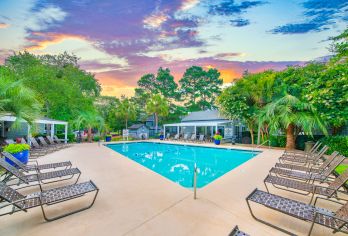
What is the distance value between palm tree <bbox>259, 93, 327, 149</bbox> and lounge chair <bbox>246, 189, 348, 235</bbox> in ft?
35.3

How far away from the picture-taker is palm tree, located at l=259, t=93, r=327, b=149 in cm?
1173

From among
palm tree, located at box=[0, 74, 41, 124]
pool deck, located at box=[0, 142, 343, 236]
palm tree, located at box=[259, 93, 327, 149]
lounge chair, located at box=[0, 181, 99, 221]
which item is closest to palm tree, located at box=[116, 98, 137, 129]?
palm tree, located at box=[259, 93, 327, 149]

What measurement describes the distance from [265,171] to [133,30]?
13.6 m

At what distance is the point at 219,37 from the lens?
14.0 m

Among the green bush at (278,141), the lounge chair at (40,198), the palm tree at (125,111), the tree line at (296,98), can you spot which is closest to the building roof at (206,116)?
the tree line at (296,98)

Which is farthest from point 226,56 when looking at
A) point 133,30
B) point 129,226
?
point 129,226

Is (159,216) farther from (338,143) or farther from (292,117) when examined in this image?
(338,143)

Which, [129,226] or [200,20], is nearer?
[129,226]

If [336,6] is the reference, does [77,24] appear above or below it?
below

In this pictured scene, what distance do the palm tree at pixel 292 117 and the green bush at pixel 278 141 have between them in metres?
1.10

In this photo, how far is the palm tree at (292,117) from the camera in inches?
462

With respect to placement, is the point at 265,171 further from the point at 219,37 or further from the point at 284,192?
the point at 219,37

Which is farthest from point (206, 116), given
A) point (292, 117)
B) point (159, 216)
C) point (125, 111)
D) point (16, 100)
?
point (159, 216)

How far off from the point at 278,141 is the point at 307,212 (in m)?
14.0
